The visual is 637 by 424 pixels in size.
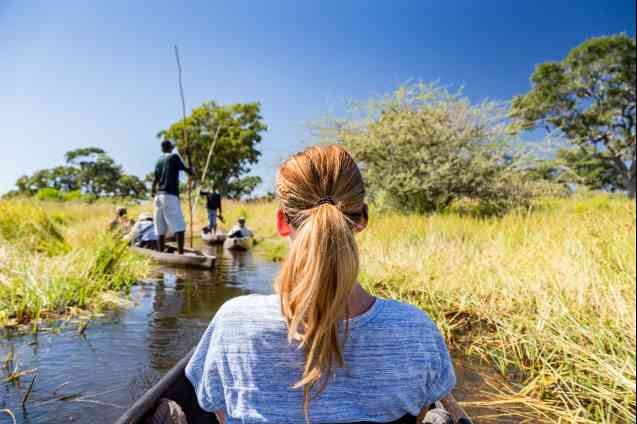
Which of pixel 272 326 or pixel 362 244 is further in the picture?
pixel 362 244

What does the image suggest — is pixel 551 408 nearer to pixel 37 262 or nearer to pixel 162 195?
pixel 37 262

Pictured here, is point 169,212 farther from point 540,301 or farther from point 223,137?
point 223,137

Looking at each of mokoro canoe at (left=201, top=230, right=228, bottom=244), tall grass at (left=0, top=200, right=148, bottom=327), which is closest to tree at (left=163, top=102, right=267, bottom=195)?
mokoro canoe at (left=201, top=230, right=228, bottom=244)

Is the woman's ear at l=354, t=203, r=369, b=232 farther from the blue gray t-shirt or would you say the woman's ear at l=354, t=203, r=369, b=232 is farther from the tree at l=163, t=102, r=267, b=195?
the tree at l=163, t=102, r=267, b=195

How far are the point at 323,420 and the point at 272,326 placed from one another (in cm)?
33

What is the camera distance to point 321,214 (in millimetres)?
1164

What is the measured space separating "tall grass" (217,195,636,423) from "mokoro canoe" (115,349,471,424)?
3.64 feet

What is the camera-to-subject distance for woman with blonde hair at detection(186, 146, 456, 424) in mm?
1141

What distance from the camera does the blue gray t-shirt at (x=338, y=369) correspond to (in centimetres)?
117

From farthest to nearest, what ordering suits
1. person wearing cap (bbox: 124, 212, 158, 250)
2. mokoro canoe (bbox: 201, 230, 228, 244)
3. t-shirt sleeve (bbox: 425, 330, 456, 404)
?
1. mokoro canoe (bbox: 201, 230, 228, 244)
2. person wearing cap (bbox: 124, 212, 158, 250)
3. t-shirt sleeve (bbox: 425, 330, 456, 404)

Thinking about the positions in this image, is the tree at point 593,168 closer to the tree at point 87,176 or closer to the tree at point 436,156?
the tree at point 436,156

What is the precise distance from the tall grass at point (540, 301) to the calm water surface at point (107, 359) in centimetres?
50

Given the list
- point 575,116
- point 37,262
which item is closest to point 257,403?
point 37,262

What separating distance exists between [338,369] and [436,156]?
923 cm
